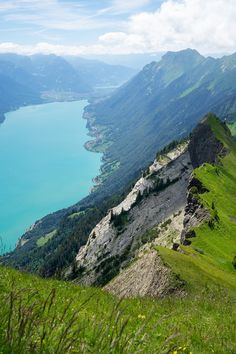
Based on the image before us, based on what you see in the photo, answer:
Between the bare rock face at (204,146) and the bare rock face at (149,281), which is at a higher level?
the bare rock face at (204,146)

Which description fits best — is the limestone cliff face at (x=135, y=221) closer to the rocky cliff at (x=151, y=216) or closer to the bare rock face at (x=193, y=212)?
the rocky cliff at (x=151, y=216)

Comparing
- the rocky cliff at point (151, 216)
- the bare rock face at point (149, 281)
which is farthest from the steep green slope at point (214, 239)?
the rocky cliff at point (151, 216)

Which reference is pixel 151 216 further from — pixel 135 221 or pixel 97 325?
A: pixel 97 325

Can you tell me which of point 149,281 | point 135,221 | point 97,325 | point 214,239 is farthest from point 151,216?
point 97,325

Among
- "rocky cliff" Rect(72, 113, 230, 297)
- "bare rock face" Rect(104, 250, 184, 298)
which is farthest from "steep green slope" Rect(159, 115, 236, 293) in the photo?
"rocky cliff" Rect(72, 113, 230, 297)

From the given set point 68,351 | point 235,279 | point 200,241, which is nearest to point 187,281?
point 235,279

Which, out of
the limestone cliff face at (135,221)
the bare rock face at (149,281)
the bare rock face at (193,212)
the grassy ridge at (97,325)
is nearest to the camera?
the grassy ridge at (97,325)

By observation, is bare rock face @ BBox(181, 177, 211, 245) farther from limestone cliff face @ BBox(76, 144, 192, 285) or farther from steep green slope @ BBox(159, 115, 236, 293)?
limestone cliff face @ BBox(76, 144, 192, 285)
